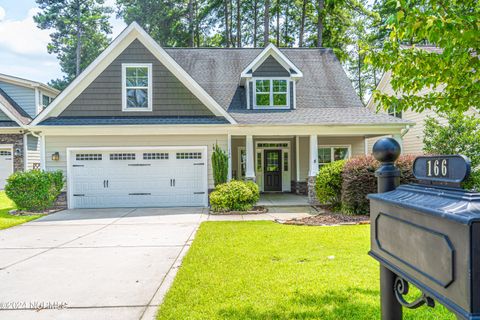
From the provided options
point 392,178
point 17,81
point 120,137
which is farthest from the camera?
point 17,81

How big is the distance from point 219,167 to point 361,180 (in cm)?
489

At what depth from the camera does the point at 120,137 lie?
12.3m

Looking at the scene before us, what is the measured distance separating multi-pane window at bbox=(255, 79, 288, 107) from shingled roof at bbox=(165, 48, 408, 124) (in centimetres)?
56

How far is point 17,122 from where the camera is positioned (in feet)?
58.4

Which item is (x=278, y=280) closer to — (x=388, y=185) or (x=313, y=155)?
(x=388, y=185)

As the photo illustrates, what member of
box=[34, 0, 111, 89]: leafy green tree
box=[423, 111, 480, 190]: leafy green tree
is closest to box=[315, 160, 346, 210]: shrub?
box=[423, 111, 480, 190]: leafy green tree

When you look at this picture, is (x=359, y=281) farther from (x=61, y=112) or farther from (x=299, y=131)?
(x=61, y=112)

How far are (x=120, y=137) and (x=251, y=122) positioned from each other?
4882 mm

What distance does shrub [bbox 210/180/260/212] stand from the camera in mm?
10984

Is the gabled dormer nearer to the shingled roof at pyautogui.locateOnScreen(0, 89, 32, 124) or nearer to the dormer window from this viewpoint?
the dormer window

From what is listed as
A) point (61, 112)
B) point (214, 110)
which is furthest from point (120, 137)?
point (214, 110)

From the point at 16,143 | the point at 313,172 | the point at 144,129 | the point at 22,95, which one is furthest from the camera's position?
the point at 22,95

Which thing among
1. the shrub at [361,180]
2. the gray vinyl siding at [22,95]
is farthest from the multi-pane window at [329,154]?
the gray vinyl siding at [22,95]

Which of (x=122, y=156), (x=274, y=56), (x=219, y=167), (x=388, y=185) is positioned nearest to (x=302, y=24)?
(x=274, y=56)
